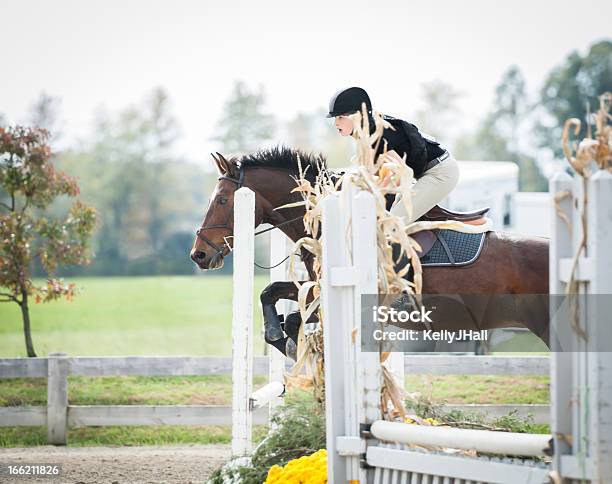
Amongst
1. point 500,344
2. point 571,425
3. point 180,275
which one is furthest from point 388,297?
point 180,275

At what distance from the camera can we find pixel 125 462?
20.4 ft

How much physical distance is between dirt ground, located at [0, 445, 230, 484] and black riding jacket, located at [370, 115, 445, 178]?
261 cm

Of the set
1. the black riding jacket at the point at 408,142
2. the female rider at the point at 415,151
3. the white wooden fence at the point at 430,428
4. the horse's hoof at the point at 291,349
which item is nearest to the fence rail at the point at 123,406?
the horse's hoof at the point at 291,349

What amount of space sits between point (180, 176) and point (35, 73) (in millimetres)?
12418

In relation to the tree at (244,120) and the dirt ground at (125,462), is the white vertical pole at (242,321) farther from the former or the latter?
the tree at (244,120)

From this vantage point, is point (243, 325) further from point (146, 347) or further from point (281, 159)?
point (146, 347)

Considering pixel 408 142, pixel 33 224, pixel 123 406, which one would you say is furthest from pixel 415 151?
pixel 33 224

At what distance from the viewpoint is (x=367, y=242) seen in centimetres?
296

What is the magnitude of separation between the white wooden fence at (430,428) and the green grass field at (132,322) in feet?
25.2

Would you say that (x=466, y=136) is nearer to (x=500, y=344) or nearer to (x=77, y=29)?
(x=77, y=29)

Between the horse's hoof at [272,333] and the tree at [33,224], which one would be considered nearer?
the horse's hoof at [272,333]

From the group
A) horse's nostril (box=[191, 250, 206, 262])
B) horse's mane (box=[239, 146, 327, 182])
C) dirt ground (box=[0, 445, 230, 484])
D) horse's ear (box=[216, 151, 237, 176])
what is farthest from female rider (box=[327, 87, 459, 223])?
dirt ground (box=[0, 445, 230, 484])

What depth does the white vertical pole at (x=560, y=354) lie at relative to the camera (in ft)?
7.93

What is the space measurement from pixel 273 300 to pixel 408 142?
129 cm
